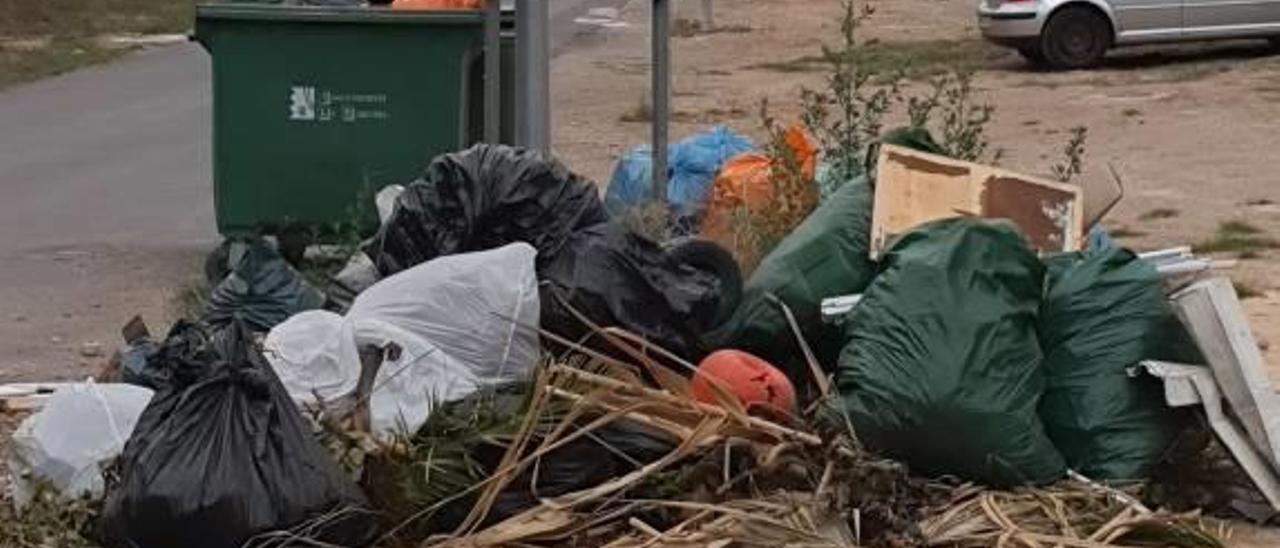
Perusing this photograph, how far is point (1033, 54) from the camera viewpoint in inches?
781

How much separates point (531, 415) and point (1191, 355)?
1.77 metres

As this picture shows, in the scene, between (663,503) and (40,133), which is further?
(40,133)

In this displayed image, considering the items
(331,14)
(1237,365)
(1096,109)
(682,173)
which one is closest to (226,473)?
(1237,365)

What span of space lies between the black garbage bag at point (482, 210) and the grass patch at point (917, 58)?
12614 mm

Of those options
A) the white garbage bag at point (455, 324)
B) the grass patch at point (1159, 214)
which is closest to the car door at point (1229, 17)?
the grass patch at point (1159, 214)

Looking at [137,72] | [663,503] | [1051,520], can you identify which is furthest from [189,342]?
[137,72]

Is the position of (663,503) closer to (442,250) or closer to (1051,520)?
(1051,520)

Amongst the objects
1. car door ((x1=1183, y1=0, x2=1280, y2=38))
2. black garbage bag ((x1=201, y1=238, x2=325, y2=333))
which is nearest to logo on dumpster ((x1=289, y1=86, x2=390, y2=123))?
black garbage bag ((x1=201, y1=238, x2=325, y2=333))

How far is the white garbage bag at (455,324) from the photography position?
5.41 meters

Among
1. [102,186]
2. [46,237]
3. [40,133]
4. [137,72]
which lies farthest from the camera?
[137,72]

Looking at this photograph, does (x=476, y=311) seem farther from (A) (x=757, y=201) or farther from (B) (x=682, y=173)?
(B) (x=682, y=173)

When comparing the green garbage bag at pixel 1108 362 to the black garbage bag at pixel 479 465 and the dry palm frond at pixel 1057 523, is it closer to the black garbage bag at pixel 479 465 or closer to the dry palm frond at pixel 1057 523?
the dry palm frond at pixel 1057 523

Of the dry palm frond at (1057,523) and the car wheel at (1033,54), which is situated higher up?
the car wheel at (1033,54)

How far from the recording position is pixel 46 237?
10.4m
